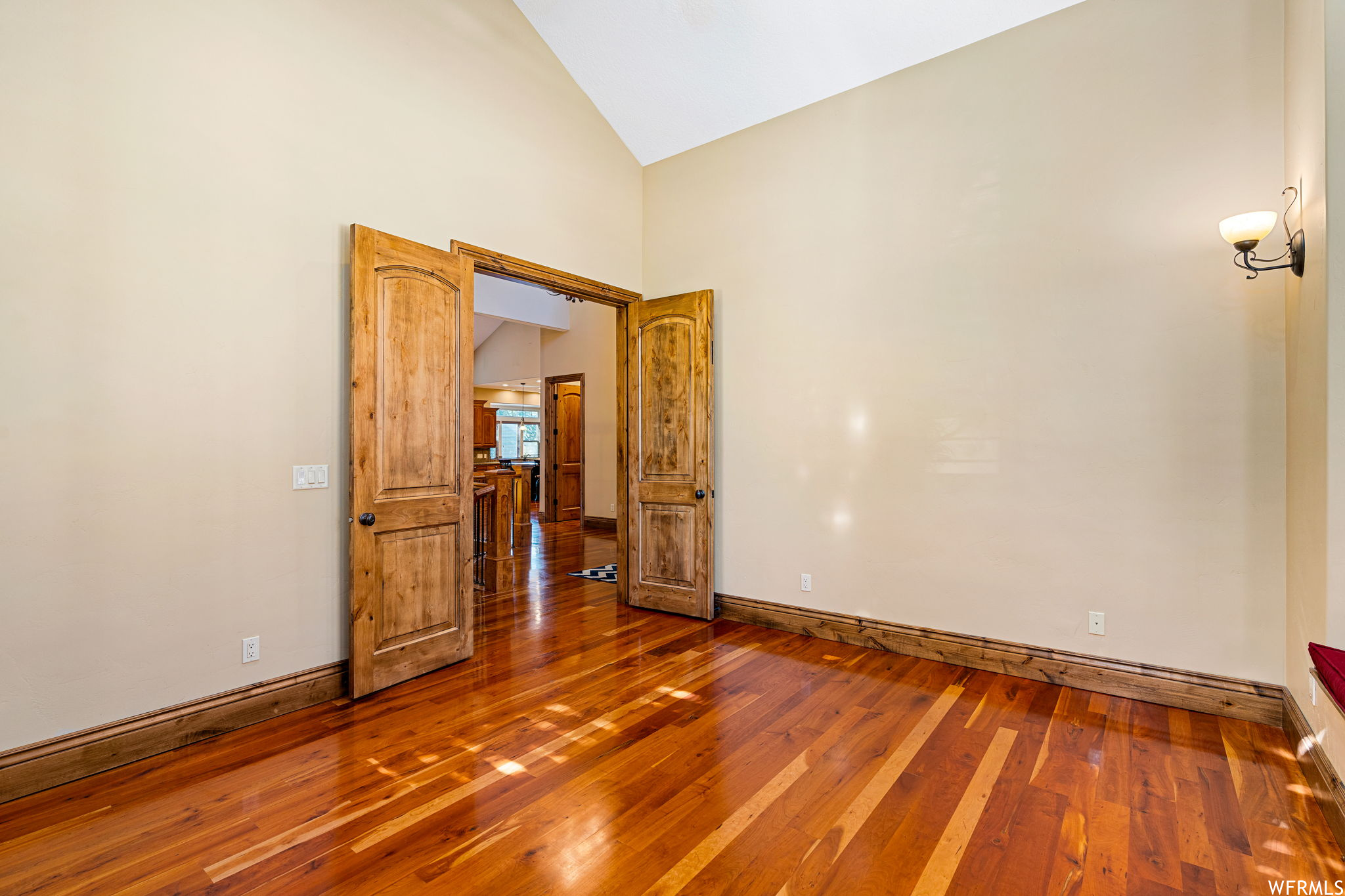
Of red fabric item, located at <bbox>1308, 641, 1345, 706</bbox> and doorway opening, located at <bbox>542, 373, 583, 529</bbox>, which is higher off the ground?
doorway opening, located at <bbox>542, 373, 583, 529</bbox>

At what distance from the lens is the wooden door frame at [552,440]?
30.7ft

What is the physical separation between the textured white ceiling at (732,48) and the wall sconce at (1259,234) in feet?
5.18

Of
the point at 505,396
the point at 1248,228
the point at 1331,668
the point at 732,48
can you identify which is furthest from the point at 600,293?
the point at 505,396

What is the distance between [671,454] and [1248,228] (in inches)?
133

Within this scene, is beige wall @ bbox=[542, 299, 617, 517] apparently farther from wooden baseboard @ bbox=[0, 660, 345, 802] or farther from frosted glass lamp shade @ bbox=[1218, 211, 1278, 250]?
frosted glass lamp shade @ bbox=[1218, 211, 1278, 250]

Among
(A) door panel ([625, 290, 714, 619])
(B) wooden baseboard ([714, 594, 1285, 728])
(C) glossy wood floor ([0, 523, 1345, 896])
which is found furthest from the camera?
(A) door panel ([625, 290, 714, 619])

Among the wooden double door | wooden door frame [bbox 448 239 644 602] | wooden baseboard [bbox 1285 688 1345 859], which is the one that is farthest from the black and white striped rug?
wooden baseboard [bbox 1285 688 1345 859]

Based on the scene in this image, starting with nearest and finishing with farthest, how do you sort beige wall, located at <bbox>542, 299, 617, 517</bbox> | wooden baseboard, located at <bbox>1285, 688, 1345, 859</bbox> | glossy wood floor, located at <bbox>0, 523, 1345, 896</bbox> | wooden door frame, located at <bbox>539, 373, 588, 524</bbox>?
1. glossy wood floor, located at <bbox>0, 523, 1345, 896</bbox>
2. wooden baseboard, located at <bbox>1285, 688, 1345, 859</bbox>
3. beige wall, located at <bbox>542, 299, 617, 517</bbox>
4. wooden door frame, located at <bbox>539, 373, 588, 524</bbox>

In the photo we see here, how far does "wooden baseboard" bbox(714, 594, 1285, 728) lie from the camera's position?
290 centimetres

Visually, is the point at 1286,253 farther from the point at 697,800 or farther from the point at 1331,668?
the point at 697,800

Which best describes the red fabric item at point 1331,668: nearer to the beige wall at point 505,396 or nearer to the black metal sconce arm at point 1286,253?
the black metal sconce arm at point 1286,253

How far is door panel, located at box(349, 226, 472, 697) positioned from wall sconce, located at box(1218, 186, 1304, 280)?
376 cm

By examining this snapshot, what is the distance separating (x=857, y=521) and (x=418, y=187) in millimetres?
3364

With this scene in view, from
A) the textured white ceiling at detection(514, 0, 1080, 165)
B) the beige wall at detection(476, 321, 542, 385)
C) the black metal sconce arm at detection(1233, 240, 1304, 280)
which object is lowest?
the black metal sconce arm at detection(1233, 240, 1304, 280)
